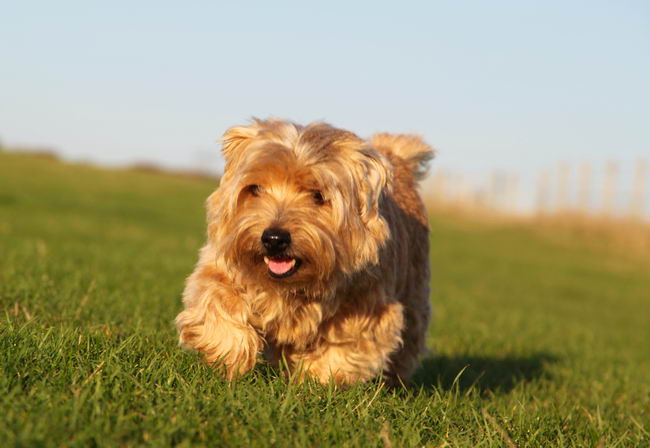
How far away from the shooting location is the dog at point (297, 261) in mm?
3891

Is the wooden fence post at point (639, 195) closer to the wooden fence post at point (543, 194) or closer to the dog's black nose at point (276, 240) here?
the wooden fence post at point (543, 194)

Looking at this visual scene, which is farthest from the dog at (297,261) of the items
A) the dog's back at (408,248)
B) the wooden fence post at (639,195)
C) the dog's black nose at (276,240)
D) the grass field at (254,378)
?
the wooden fence post at (639,195)

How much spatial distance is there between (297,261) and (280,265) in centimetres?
9

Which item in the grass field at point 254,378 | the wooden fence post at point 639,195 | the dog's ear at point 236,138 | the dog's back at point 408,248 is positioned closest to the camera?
the grass field at point 254,378

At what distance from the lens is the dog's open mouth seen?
12.8 feet

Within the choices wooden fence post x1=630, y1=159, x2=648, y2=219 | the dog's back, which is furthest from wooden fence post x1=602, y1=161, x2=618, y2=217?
the dog's back

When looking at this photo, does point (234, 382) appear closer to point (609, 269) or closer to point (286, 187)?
point (286, 187)

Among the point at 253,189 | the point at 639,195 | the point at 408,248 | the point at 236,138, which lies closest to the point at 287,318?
the point at 253,189

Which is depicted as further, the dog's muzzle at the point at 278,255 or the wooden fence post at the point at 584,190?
the wooden fence post at the point at 584,190

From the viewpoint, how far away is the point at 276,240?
12.5ft

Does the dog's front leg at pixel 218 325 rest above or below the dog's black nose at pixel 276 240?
below

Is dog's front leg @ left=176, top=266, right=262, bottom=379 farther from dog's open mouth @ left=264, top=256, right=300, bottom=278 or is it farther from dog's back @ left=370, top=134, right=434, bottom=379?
dog's back @ left=370, top=134, right=434, bottom=379

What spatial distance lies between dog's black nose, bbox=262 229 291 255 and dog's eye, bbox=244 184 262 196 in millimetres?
322

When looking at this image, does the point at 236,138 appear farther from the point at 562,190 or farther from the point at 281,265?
the point at 562,190
